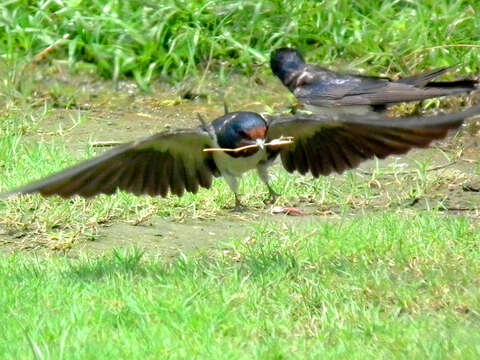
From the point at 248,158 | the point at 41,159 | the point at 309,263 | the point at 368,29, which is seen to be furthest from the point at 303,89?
the point at 309,263

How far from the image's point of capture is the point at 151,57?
35.2ft

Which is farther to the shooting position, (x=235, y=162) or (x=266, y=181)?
(x=266, y=181)

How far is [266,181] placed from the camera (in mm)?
7258

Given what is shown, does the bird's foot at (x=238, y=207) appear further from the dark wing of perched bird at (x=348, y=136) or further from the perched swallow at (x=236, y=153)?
the dark wing of perched bird at (x=348, y=136)

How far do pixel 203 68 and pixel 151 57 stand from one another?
1.48 ft

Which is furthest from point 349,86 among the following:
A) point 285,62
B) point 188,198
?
point 188,198

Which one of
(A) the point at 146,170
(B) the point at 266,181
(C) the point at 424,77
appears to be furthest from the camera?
(C) the point at 424,77

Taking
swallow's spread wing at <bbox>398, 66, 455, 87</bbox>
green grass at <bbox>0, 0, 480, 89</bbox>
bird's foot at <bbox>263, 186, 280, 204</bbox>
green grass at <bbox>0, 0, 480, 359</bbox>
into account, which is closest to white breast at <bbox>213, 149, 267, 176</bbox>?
green grass at <bbox>0, 0, 480, 359</bbox>

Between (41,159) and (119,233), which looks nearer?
(119,233)

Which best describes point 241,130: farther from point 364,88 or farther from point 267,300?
point 364,88

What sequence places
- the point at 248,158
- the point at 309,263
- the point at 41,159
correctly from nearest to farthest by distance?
the point at 309,263 < the point at 248,158 < the point at 41,159

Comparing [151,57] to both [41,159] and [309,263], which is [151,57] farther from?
[309,263]

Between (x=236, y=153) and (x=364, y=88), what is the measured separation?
8.74ft

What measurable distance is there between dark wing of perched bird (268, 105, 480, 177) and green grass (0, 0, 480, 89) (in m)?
3.92
